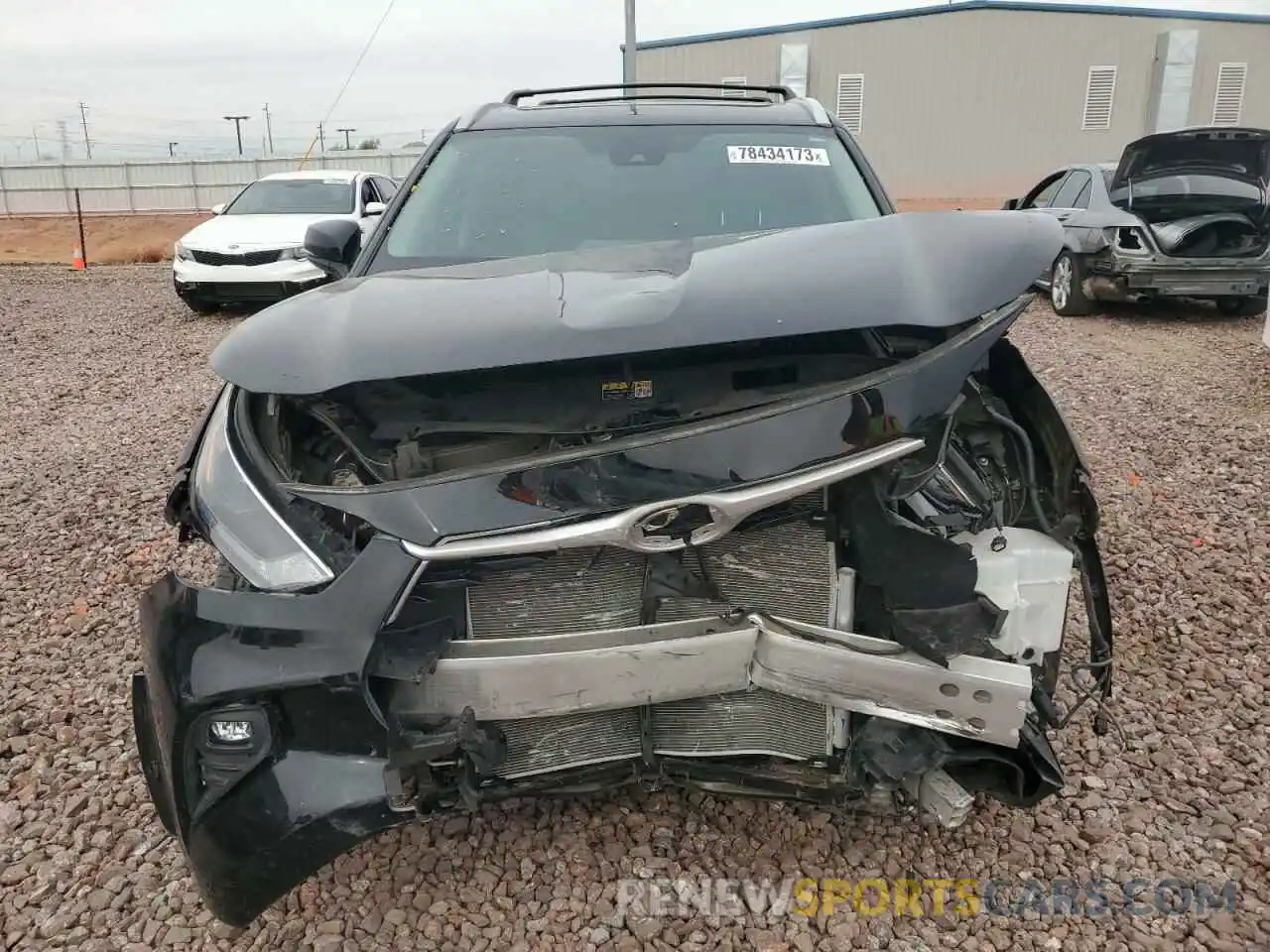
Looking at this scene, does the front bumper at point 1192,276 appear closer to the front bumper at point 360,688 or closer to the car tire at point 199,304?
the front bumper at point 360,688

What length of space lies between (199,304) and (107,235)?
57.3ft

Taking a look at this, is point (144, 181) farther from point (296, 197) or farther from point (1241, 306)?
point (1241, 306)

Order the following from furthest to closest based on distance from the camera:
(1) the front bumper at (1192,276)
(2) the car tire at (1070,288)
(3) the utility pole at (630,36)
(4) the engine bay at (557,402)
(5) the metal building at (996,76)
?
(5) the metal building at (996,76) → (3) the utility pole at (630,36) → (2) the car tire at (1070,288) → (1) the front bumper at (1192,276) → (4) the engine bay at (557,402)

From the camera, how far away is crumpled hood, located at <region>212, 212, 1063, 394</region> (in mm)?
1765

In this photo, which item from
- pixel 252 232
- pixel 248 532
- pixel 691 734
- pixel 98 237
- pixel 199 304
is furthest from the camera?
pixel 98 237

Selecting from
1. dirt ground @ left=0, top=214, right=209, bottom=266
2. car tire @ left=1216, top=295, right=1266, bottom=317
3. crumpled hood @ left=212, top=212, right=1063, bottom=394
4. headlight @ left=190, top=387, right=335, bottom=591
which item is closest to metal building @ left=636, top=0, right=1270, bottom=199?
dirt ground @ left=0, top=214, right=209, bottom=266

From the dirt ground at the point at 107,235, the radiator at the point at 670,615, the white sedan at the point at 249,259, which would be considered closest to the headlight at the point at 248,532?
the radiator at the point at 670,615

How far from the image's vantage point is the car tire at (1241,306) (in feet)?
29.8

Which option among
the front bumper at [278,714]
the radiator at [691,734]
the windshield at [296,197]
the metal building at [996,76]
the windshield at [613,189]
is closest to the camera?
the front bumper at [278,714]

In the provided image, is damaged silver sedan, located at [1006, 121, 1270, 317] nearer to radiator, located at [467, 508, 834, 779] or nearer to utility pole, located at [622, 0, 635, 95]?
utility pole, located at [622, 0, 635, 95]

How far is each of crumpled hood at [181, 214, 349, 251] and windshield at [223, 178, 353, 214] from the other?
314mm

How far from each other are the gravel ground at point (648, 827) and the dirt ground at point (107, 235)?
14642mm

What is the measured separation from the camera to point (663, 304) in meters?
1.83

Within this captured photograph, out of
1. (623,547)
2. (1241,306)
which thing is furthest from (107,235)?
(623,547)
